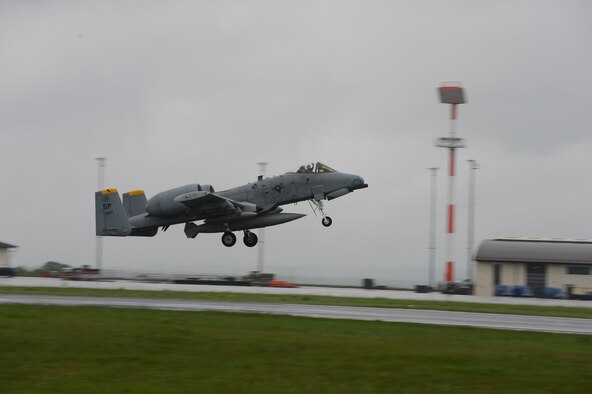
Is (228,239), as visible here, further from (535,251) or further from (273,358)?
(535,251)

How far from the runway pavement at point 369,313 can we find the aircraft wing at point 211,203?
18.9 feet

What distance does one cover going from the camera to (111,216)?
4438cm

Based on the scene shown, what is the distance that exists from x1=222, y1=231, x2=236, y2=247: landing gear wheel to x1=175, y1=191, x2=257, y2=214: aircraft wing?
1.58 metres

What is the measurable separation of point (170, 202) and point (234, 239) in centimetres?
393

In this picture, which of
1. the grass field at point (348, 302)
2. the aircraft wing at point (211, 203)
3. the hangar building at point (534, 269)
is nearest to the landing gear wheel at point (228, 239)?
the aircraft wing at point (211, 203)

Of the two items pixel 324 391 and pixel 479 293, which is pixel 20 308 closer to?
pixel 324 391

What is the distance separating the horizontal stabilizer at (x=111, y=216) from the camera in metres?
44.1

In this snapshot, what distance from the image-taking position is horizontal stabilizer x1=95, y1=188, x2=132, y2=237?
44.1 m

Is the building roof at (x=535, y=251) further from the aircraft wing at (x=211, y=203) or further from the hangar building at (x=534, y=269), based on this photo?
the aircraft wing at (x=211, y=203)

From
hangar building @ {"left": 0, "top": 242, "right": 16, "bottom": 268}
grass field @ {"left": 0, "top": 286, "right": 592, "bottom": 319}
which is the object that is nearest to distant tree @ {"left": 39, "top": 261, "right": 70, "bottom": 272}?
hangar building @ {"left": 0, "top": 242, "right": 16, "bottom": 268}

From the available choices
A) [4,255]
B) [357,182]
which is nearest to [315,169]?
[357,182]

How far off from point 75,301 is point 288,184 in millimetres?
12126

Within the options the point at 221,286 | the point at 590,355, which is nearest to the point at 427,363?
the point at 590,355

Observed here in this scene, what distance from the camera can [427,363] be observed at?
1848 centimetres
